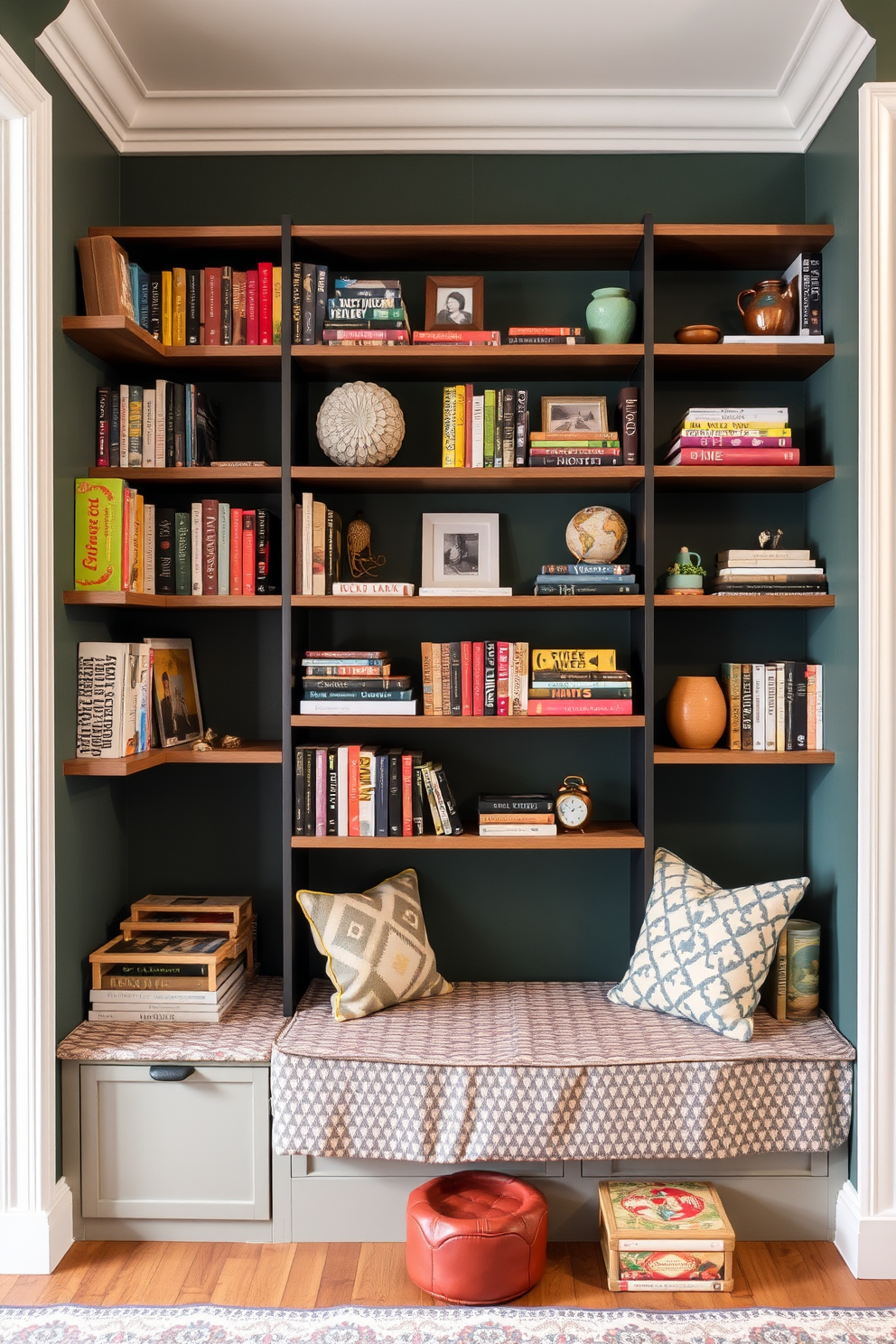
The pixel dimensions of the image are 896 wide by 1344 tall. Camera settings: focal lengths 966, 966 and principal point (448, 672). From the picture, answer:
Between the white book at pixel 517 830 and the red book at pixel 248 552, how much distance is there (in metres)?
0.87

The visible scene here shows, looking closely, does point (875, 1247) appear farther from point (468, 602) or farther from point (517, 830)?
point (468, 602)

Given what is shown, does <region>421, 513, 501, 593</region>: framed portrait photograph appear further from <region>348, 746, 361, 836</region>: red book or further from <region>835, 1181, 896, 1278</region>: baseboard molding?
<region>835, 1181, 896, 1278</region>: baseboard molding

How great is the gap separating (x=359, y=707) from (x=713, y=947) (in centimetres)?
104

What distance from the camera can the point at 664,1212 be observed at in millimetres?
2154

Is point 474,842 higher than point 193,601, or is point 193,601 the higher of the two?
point 193,601

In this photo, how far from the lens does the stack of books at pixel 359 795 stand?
97.2 inches

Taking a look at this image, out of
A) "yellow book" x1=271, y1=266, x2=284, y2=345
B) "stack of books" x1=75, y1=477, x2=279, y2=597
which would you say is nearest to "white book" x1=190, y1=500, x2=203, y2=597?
"stack of books" x1=75, y1=477, x2=279, y2=597

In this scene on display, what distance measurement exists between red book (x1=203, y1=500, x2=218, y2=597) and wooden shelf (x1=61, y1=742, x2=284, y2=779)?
0.41 meters

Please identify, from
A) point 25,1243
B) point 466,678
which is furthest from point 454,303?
point 25,1243

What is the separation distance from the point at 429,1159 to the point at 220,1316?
52 cm

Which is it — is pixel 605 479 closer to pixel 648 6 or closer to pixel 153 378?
pixel 648 6

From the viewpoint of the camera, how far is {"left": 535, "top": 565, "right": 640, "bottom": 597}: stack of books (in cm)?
248

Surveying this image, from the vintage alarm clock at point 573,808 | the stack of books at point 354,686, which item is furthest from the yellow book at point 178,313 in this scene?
the vintage alarm clock at point 573,808

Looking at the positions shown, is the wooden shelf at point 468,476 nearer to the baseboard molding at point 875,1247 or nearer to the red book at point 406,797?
the red book at point 406,797
